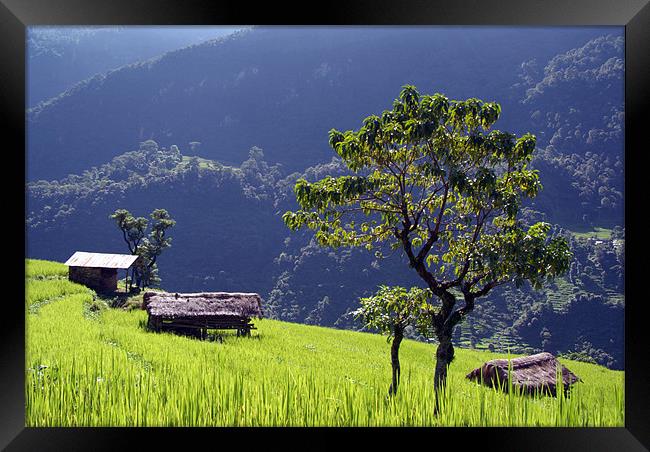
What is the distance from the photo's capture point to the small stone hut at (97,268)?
1001 inches

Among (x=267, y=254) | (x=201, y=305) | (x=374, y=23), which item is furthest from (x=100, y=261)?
(x=267, y=254)

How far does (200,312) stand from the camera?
57.9ft

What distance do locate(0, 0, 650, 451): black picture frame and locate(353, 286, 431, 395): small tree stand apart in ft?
7.33

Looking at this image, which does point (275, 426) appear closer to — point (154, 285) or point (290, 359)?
point (290, 359)

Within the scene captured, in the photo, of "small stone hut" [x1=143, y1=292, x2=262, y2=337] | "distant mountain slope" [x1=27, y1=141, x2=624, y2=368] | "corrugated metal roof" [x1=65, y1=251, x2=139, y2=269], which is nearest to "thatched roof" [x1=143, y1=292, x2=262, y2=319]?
"small stone hut" [x1=143, y1=292, x2=262, y2=337]

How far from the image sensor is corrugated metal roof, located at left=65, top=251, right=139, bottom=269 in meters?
25.5

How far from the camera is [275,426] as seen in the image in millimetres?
4555

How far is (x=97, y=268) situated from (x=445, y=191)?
910 inches

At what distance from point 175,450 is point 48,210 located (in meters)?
84.8

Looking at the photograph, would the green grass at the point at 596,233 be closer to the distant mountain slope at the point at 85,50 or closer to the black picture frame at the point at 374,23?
the black picture frame at the point at 374,23

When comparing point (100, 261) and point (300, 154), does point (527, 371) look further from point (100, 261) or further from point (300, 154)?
point (300, 154)

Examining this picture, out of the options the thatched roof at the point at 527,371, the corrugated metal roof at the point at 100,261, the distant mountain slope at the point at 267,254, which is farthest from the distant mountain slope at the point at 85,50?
the thatched roof at the point at 527,371

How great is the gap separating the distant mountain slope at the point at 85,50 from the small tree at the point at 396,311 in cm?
13385
